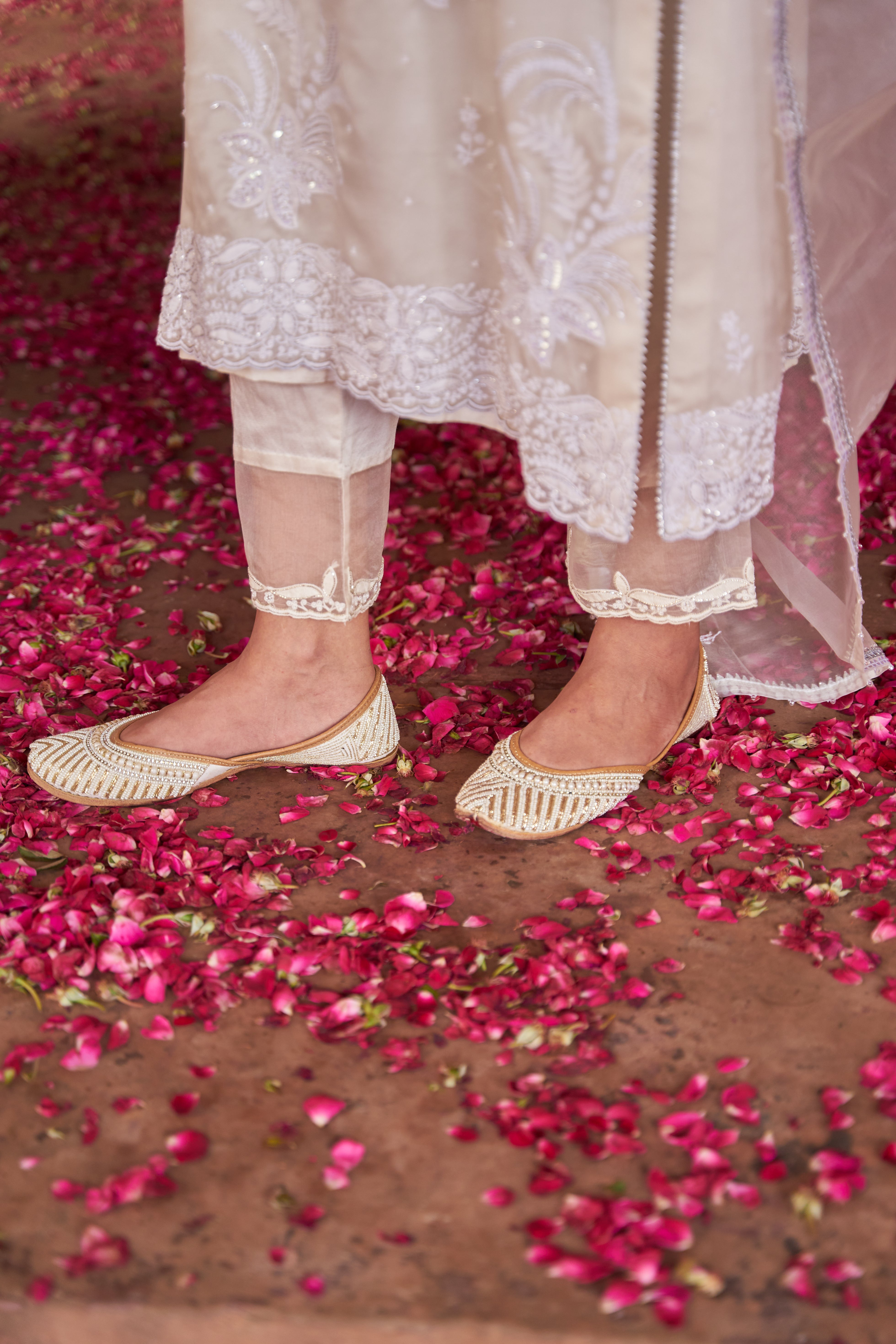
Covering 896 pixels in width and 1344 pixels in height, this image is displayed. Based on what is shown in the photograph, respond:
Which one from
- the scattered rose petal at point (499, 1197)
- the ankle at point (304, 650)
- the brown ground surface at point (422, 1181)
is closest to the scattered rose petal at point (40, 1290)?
the brown ground surface at point (422, 1181)

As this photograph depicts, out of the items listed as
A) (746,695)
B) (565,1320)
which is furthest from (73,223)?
(565,1320)

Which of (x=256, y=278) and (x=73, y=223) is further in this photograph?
(x=73, y=223)

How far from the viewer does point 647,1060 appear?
42.9 inches

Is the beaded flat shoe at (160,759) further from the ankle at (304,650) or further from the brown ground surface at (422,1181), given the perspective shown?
the brown ground surface at (422,1181)

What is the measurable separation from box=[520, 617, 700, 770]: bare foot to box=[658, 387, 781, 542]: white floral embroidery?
0.28 m

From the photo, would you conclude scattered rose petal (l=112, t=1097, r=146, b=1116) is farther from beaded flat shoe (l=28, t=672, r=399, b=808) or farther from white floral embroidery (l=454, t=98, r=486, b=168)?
white floral embroidery (l=454, t=98, r=486, b=168)

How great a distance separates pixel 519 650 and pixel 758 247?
870 millimetres

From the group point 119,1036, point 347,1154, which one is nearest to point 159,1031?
point 119,1036

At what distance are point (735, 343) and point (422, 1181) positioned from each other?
0.84 metres

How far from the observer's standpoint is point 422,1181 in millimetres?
982

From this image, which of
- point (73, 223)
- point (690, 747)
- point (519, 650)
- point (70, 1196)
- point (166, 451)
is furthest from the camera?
point (73, 223)

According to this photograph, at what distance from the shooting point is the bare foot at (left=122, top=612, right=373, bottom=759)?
4.74 feet

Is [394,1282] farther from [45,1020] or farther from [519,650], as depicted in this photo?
[519,650]

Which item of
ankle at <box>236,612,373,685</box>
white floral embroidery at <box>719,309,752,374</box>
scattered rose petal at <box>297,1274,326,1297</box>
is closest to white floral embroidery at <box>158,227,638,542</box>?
white floral embroidery at <box>719,309,752,374</box>
